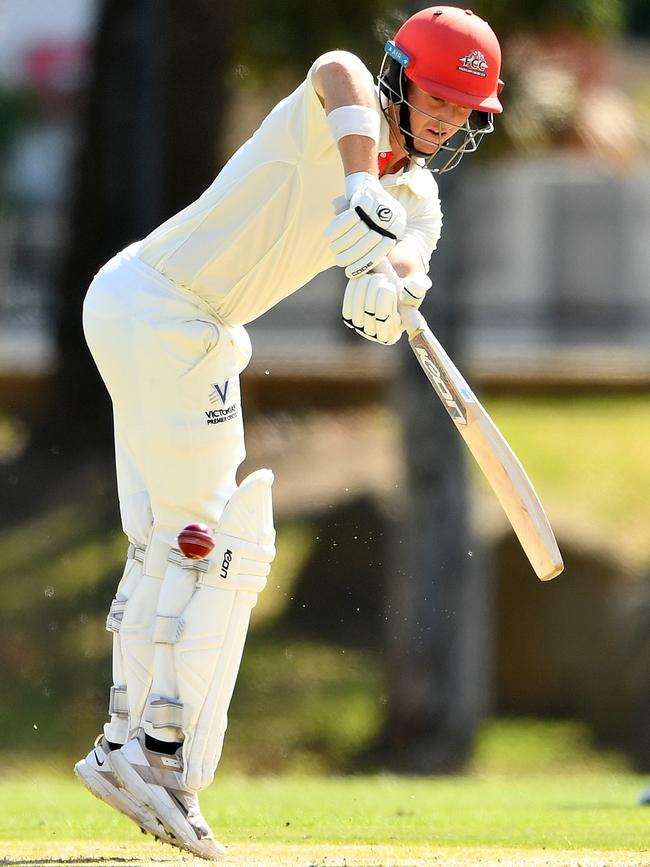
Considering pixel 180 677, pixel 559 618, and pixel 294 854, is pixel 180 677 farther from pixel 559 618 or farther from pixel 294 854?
pixel 559 618

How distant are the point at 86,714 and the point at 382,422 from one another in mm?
3738

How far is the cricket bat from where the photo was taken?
3564 mm

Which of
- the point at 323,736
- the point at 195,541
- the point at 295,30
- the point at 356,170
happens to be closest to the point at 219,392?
the point at 195,541

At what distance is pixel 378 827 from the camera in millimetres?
4266

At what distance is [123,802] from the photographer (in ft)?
12.0

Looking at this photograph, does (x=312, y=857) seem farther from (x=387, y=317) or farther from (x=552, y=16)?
(x=552, y=16)

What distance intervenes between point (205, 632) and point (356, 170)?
1059 mm

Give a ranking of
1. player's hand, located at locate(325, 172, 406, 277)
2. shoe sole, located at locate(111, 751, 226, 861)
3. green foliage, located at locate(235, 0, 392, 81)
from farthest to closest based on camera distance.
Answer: green foliage, located at locate(235, 0, 392, 81) → shoe sole, located at locate(111, 751, 226, 861) → player's hand, located at locate(325, 172, 406, 277)

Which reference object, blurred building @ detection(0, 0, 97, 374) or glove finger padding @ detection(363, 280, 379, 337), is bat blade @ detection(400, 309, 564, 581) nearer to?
glove finger padding @ detection(363, 280, 379, 337)

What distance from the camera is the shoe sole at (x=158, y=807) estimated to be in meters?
3.54

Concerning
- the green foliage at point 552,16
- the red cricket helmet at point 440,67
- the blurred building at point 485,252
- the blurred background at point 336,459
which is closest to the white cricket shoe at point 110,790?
the red cricket helmet at point 440,67

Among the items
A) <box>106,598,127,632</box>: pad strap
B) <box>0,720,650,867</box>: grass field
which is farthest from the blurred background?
<box>106,598,127,632</box>: pad strap

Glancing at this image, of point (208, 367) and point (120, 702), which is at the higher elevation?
point (208, 367)

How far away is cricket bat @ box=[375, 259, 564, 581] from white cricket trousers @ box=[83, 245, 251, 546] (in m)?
0.47
